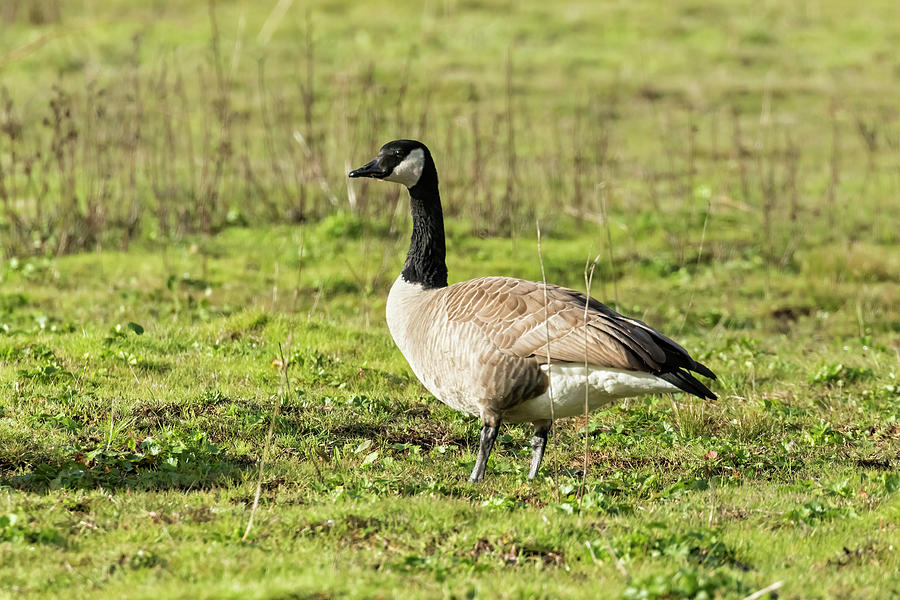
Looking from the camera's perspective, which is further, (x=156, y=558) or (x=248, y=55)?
(x=248, y=55)

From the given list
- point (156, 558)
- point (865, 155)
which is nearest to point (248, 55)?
point (865, 155)

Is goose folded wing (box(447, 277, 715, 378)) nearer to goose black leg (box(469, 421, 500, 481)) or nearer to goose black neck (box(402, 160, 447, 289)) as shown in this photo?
goose black leg (box(469, 421, 500, 481))

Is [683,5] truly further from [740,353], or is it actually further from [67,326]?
[67,326]

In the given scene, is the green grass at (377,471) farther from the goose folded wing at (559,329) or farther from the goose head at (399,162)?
the goose head at (399,162)

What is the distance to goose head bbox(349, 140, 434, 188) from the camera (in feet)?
25.4

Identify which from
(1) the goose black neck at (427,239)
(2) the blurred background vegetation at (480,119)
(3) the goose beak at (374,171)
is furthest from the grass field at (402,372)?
(3) the goose beak at (374,171)

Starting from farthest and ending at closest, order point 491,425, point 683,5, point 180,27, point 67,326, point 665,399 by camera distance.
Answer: point 683,5
point 180,27
point 67,326
point 665,399
point 491,425

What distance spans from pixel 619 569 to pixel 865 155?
18765 mm

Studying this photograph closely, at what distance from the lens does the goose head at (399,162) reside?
25.4 feet

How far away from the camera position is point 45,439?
6605mm

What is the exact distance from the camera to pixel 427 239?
776cm

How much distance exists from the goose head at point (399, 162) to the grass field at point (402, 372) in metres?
1.13

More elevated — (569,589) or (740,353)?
(569,589)

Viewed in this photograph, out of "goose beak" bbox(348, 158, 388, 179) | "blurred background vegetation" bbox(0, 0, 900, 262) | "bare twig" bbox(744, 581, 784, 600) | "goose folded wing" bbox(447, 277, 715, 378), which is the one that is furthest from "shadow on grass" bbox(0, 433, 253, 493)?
"bare twig" bbox(744, 581, 784, 600)
